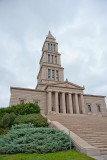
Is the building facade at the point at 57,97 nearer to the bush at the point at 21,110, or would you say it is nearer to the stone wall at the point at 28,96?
the stone wall at the point at 28,96

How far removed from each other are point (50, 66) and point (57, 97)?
1463 cm

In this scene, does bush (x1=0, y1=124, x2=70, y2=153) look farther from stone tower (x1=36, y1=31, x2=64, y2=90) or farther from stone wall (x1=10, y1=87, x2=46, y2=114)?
stone tower (x1=36, y1=31, x2=64, y2=90)

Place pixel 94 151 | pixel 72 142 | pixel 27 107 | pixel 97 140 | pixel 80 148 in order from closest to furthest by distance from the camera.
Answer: pixel 94 151 → pixel 80 148 → pixel 72 142 → pixel 97 140 → pixel 27 107

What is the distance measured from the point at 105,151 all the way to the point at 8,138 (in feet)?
22.3

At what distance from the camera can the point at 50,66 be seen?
43.6m

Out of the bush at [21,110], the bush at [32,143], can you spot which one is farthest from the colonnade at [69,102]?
the bush at [32,143]

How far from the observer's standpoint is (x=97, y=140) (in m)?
9.59

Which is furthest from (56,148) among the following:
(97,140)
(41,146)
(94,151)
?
(97,140)

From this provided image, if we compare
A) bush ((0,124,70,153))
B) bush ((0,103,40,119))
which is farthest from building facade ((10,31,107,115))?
bush ((0,124,70,153))

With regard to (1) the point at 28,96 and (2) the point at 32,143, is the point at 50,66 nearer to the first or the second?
(1) the point at 28,96

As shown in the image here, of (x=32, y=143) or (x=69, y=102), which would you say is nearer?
(x=32, y=143)

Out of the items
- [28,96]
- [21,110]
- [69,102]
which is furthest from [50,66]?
[21,110]

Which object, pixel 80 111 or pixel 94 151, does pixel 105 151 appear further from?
pixel 80 111

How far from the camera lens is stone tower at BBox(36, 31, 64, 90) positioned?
41303 mm
